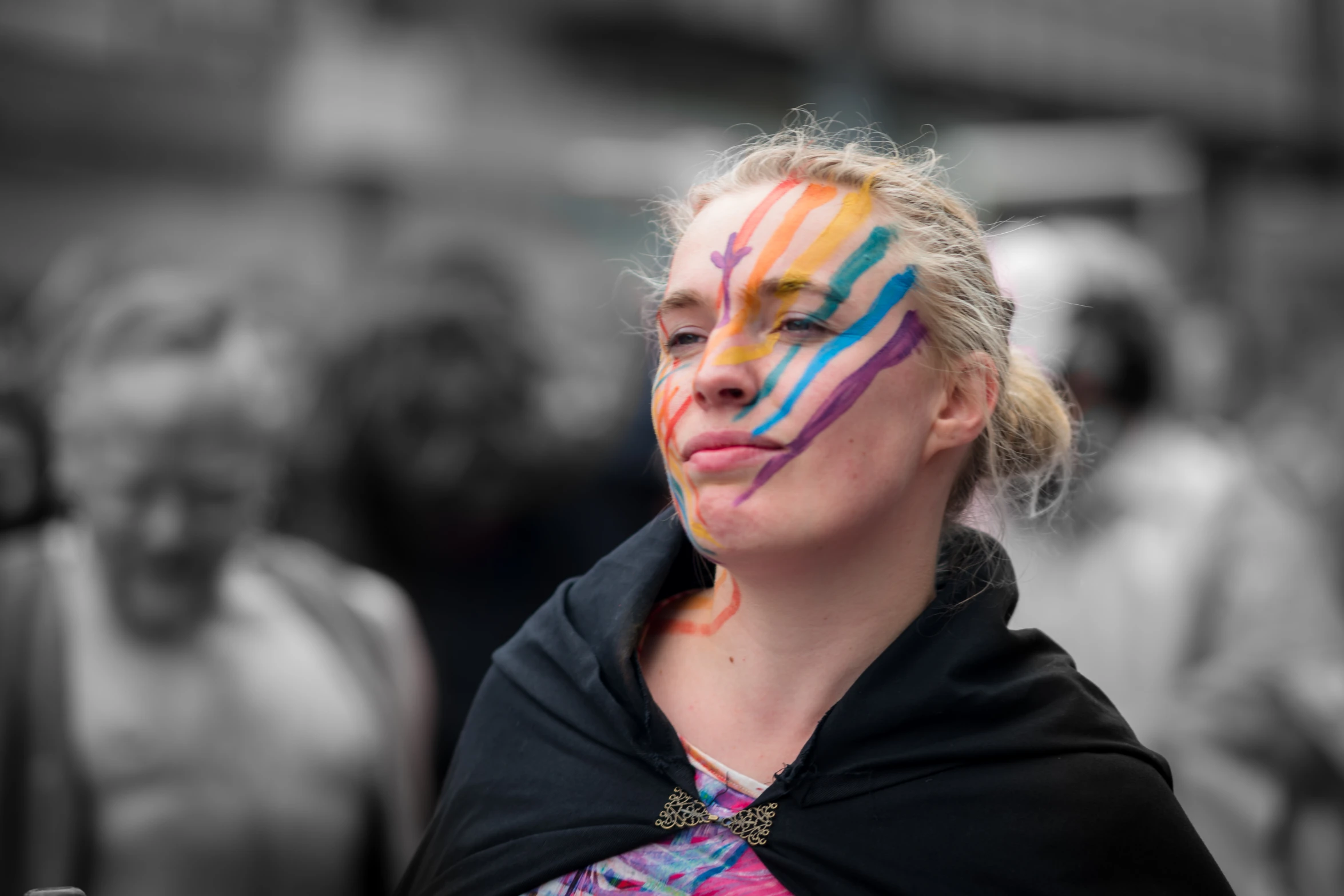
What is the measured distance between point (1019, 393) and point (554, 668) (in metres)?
0.79

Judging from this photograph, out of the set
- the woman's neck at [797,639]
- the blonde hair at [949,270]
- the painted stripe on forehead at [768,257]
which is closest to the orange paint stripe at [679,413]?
the painted stripe on forehead at [768,257]

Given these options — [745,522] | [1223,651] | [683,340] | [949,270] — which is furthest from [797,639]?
[1223,651]

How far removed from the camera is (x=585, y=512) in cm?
470

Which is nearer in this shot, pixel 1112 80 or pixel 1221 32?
pixel 1112 80

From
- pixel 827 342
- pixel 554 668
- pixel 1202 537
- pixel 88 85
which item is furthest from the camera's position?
pixel 88 85

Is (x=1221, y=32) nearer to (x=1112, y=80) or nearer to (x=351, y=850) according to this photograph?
(x=1112, y=80)

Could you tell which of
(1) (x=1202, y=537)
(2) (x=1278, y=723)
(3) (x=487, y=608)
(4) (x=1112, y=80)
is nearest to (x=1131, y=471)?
(1) (x=1202, y=537)

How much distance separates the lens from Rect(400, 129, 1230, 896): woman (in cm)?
171

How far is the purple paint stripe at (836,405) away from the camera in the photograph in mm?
1726

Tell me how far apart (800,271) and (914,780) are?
661mm

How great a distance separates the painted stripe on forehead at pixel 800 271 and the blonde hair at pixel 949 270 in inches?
2.8

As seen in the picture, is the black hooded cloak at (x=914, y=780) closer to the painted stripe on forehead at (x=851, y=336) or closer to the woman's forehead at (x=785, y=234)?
the painted stripe on forehead at (x=851, y=336)

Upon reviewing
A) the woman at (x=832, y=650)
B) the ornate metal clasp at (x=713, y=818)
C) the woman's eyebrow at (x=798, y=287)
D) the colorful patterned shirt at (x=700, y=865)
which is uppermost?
the woman's eyebrow at (x=798, y=287)

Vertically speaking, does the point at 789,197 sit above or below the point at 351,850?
above
